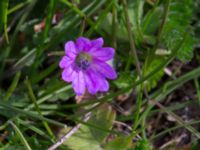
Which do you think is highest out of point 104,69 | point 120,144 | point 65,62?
point 65,62

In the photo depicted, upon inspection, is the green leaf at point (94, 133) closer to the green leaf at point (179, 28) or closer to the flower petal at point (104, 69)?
the flower petal at point (104, 69)

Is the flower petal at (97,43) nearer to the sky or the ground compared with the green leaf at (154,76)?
nearer to the sky

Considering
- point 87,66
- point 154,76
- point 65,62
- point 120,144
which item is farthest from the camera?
point 154,76

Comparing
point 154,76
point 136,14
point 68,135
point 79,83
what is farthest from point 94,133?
point 136,14

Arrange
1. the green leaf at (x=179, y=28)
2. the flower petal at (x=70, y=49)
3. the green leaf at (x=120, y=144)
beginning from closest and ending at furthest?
the flower petal at (x=70, y=49), the green leaf at (x=120, y=144), the green leaf at (x=179, y=28)

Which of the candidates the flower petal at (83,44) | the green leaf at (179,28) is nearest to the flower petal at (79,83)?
the flower petal at (83,44)

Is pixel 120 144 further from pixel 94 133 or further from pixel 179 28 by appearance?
pixel 179 28

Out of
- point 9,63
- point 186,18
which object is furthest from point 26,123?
A: point 186,18
